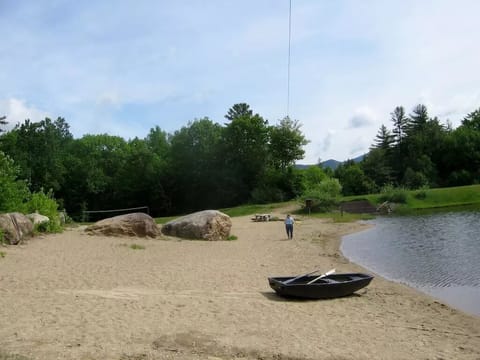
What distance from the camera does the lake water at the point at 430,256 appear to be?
50.0 feet

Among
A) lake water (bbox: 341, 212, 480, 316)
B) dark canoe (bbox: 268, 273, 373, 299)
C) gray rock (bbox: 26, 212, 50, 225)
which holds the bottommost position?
lake water (bbox: 341, 212, 480, 316)

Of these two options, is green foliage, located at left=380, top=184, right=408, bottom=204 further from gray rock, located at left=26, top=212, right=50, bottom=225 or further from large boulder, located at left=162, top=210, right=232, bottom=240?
gray rock, located at left=26, top=212, right=50, bottom=225

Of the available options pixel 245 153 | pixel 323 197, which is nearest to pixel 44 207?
pixel 323 197

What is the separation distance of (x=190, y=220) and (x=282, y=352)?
19.5 meters

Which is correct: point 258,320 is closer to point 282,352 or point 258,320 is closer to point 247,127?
point 282,352

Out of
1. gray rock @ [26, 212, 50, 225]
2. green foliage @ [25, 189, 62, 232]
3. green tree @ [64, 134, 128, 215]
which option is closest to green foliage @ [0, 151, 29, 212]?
green foliage @ [25, 189, 62, 232]

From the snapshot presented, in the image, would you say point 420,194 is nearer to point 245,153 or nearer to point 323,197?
point 323,197

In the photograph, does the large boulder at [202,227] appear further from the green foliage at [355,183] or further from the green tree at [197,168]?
the green foliage at [355,183]

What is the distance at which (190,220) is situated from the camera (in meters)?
27.3

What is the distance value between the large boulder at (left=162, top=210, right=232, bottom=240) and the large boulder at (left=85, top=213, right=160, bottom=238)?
52.0 inches

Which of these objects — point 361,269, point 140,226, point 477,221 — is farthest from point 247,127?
point 361,269

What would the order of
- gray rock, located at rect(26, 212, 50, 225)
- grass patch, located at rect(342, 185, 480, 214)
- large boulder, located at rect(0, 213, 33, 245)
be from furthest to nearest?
grass patch, located at rect(342, 185, 480, 214), gray rock, located at rect(26, 212, 50, 225), large boulder, located at rect(0, 213, 33, 245)

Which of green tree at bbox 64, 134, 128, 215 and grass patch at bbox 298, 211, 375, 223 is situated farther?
green tree at bbox 64, 134, 128, 215

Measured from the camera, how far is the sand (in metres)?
8.17
